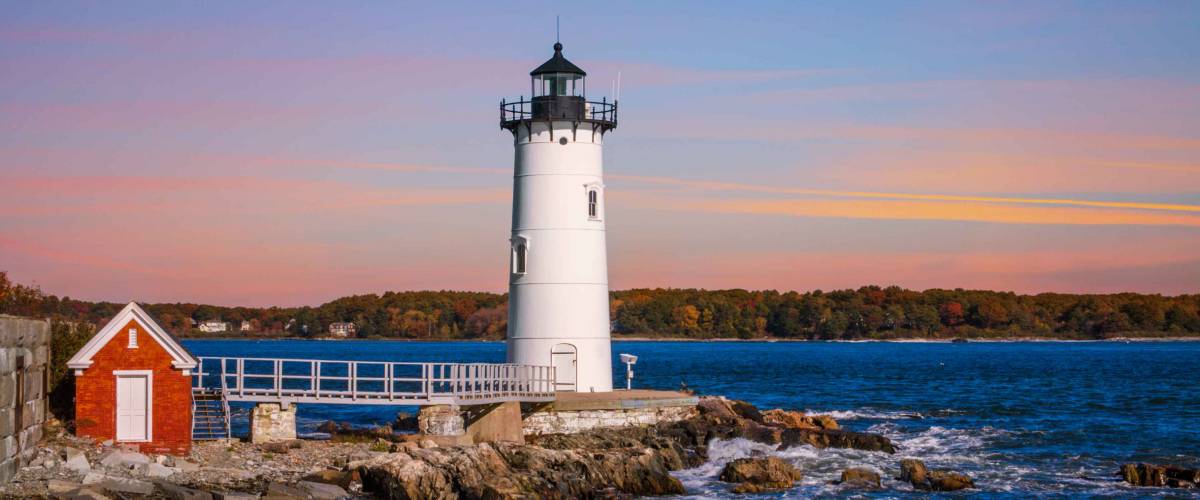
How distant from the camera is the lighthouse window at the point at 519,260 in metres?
36.0

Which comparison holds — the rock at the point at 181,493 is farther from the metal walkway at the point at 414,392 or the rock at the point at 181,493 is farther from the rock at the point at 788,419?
the rock at the point at 788,419

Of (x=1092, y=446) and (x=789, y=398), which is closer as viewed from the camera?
(x=1092, y=446)

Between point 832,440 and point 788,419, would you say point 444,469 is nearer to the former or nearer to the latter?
point 832,440

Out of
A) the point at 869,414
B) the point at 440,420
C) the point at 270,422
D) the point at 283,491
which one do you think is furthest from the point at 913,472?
the point at 869,414

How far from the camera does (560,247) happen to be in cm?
3569

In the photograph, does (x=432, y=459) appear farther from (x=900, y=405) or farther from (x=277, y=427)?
(x=900, y=405)

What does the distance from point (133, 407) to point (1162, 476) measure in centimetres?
2026

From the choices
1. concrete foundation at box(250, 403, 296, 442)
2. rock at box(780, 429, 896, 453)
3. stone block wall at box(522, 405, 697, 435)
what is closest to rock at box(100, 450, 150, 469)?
concrete foundation at box(250, 403, 296, 442)

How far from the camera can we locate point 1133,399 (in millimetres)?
58938

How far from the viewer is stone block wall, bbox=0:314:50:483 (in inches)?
852

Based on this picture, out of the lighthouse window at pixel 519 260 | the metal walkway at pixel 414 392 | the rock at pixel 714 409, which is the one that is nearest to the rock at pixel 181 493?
the metal walkway at pixel 414 392

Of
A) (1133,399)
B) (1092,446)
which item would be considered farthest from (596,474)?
(1133,399)

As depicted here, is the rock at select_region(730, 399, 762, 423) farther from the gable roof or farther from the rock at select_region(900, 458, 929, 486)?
the gable roof

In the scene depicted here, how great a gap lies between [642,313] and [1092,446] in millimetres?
→ 155209
